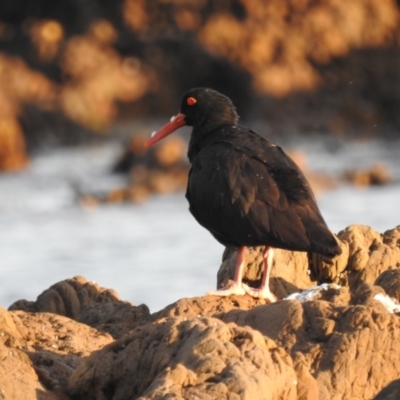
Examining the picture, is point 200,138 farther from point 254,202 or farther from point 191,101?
point 254,202

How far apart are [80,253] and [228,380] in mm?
13035

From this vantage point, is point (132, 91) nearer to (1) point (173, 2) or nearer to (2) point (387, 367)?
(1) point (173, 2)

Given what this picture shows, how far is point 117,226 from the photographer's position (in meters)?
18.9

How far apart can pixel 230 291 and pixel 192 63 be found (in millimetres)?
16631

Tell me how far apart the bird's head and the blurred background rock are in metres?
13.7

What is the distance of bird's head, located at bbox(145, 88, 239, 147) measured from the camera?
27.5 ft

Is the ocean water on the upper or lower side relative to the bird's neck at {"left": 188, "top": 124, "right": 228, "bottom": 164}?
upper


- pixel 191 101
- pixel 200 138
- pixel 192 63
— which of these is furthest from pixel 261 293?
pixel 192 63

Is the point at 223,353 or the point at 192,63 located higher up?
the point at 192,63

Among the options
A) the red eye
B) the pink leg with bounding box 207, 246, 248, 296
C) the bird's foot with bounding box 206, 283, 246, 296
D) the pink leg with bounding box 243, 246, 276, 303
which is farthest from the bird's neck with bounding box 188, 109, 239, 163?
the bird's foot with bounding box 206, 283, 246, 296

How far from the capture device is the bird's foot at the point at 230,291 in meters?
6.65

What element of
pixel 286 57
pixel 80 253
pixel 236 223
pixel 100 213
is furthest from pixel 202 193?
pixel 286 57

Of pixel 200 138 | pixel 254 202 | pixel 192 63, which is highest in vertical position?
pixel 192 63

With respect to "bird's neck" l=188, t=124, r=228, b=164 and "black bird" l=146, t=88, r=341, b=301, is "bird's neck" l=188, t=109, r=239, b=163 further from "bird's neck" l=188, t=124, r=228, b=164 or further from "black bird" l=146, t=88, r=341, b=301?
"black bird" l=146, t=88, r=341, b=301
